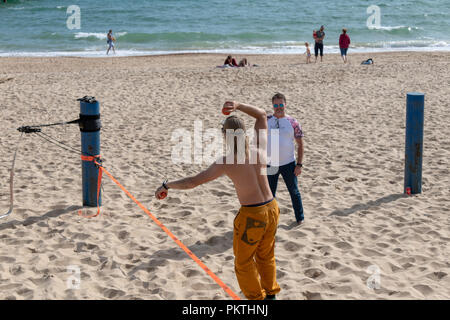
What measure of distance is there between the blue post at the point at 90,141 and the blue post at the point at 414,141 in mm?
3643

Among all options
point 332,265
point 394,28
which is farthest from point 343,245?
point 394,28

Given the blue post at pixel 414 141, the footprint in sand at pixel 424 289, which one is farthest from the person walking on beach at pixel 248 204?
the blue post at pixel 414 141

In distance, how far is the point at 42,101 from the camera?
12.2m

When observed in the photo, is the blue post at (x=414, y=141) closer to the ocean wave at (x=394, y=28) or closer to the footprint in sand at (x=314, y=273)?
the footprint in sand at (x=314, y=273)

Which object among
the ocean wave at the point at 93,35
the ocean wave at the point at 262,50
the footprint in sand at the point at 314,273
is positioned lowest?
the footprint in sand at the point at 314,273

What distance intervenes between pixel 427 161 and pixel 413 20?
131 feet

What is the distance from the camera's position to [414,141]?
21.1 ft

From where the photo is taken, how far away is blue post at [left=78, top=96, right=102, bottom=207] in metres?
5.88

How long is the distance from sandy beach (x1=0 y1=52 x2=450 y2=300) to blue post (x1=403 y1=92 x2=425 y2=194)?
187 mm

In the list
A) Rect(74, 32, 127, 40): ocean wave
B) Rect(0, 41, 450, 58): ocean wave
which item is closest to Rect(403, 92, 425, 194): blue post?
Rect(0, 41, 450, 58): ocean wave

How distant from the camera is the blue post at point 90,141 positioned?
231 inches

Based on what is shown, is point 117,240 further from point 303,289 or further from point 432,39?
point 432,39

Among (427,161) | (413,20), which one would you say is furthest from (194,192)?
(413,20)
